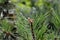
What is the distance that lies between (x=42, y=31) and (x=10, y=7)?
1.36ft

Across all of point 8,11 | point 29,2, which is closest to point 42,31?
point 8,11

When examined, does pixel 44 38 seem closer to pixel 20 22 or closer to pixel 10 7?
pixel 20 22

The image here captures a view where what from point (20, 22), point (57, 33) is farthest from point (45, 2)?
point (20, 22)

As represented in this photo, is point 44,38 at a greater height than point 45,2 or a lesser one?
lesser

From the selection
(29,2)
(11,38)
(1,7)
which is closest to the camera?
(11,38)

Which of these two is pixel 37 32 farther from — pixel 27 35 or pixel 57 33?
pixel 57 33

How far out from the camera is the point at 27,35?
2.69 feet

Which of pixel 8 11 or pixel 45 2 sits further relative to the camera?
pixel 45 2

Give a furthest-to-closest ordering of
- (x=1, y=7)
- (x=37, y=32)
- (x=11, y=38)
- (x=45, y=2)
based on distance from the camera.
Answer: (x=45, y=2), (x=1, y=7), (x=11, y=38), (x=37, y=32)

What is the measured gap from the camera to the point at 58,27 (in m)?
0.90

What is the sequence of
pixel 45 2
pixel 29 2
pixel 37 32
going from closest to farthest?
pixel 37 32 < pixel 45 2 < pixel 29 2

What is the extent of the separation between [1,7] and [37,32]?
0.41 meters

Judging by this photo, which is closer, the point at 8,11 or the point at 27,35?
the point at 27,35

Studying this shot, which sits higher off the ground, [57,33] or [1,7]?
[1,7]
